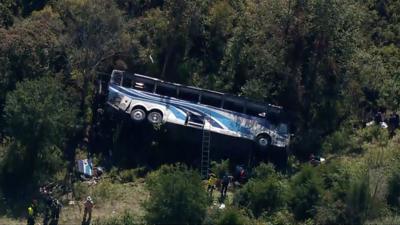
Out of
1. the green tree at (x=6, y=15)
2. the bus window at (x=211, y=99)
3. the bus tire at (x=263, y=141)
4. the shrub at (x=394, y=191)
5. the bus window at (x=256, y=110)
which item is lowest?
the shrub at (x=394, y=191)

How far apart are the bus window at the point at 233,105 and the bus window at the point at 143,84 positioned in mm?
3211

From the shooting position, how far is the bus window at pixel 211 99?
35156 millimetres

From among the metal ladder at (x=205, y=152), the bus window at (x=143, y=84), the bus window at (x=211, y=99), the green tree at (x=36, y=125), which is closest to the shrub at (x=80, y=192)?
the green tree at (x=36, y=125)

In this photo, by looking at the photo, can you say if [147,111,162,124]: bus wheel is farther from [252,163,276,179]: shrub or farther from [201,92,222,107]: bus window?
[252,163,276,179]: shrub

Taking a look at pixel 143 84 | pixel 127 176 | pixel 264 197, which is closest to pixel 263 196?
pixel 264 197

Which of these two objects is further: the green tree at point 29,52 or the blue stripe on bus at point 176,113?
the green tree at point 29,52

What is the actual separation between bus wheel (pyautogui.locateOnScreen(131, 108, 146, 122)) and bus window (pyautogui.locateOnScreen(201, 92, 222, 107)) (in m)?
2.57

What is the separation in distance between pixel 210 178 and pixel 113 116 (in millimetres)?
5338

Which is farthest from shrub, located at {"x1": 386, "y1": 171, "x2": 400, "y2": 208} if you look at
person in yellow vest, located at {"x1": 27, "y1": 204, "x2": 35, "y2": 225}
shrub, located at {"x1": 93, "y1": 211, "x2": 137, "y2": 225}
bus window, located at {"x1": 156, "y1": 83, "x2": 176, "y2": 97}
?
person in yellow vest, located at {"x1": 27, "y1": 204, "x2": 35, "y2": 225}

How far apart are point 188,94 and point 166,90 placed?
945 millimetres

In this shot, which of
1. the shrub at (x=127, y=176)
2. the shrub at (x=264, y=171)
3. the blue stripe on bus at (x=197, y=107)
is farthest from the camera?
the blue stripe on bus at (x=197, y=107)

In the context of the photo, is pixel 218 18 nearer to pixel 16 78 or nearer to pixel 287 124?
pixel 287 124

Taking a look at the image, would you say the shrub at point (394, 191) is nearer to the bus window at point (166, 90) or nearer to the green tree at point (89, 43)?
the bus window at point (166, 90)

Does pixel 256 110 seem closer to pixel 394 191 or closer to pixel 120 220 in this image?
pixel 394 191
